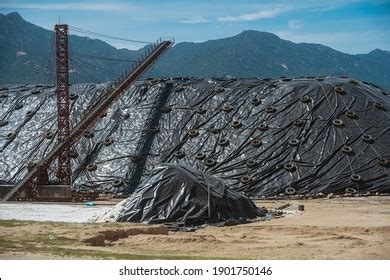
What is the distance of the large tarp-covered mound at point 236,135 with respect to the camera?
28.3m

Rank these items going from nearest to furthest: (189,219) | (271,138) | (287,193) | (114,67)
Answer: (189,219) → (287,193) → (271,138) → (114,67)

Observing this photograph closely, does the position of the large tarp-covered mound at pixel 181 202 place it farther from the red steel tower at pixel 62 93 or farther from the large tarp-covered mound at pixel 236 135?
the red steel tower at pixel 62 93

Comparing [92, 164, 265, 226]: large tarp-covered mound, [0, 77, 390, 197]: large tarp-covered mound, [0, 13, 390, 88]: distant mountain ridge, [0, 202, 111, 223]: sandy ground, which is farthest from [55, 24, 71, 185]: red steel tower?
[92, 164, 265, 226]: large tarp-covered mound

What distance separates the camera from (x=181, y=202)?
19469 millimetres

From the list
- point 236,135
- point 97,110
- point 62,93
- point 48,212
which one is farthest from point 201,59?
Answer: point 48,212

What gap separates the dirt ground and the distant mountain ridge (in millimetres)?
9855

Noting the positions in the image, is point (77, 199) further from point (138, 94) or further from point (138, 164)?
point (138, 94)

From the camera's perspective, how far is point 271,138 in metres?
30.3

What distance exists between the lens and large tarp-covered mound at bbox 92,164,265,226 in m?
19.0

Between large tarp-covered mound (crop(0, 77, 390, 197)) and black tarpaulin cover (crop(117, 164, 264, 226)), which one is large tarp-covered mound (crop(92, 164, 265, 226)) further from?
large tarp-covered mound (crop(0, 77, 390, 197))

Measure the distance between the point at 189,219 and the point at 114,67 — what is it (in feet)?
92.0

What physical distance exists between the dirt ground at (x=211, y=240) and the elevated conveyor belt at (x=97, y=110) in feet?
36.5
